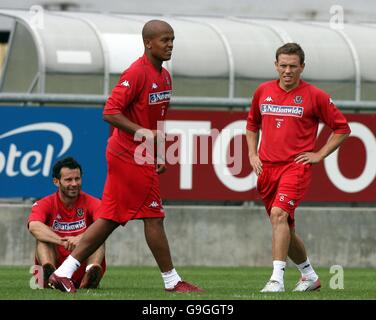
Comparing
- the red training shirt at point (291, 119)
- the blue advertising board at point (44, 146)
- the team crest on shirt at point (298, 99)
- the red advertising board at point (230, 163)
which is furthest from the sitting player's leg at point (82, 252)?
the red advertising board at point (230, 163)

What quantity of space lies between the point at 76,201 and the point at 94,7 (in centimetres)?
1473

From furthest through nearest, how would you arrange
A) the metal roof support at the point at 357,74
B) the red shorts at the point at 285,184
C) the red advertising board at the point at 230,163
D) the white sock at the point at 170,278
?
1. the metal roof support at the point at 357,74
2. the red advertising board at the point at 230,163
3. the red shorts at the point at 285,184
4. the white sock at the point at 170,278

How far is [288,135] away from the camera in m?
11.9

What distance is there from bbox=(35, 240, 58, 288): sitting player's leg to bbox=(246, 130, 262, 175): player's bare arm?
175cm

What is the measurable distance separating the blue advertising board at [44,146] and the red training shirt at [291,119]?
5740 mm

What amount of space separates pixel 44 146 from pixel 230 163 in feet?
7.35

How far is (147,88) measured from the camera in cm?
1127

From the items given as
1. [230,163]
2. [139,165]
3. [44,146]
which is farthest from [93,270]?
[230,163]

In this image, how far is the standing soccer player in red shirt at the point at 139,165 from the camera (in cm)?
1127

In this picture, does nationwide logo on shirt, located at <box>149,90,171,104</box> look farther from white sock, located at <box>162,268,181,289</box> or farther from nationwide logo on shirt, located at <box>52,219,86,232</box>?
nationwide logo on shirt, located at <box>52,219,86,232</box>

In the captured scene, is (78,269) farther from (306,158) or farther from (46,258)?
(306,158)

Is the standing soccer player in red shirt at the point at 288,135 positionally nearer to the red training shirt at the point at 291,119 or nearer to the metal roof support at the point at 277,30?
the red training shirt at the point at 291,119
